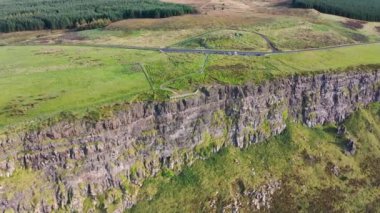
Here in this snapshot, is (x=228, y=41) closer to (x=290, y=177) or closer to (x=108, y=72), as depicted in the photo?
(x=108, y=72)

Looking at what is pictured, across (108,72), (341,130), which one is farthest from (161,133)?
(341,130)

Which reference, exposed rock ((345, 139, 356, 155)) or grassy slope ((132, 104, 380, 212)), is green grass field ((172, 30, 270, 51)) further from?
exposed rock ((345, 139, 356, 155))

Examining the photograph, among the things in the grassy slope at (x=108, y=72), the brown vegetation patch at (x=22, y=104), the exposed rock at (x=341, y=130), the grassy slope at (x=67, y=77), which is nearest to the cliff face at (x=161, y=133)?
the exposed rock at (x=341, y=130)

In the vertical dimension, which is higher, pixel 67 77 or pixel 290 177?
pixel 67 77

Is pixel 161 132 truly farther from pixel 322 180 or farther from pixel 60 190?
pixel 322 180

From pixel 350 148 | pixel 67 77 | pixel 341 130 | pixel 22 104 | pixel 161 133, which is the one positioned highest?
pixel 67 77

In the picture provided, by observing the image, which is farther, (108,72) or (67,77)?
(108,72)

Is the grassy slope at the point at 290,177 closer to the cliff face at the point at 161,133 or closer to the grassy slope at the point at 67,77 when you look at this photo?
the cliff face at the point at 161,133
